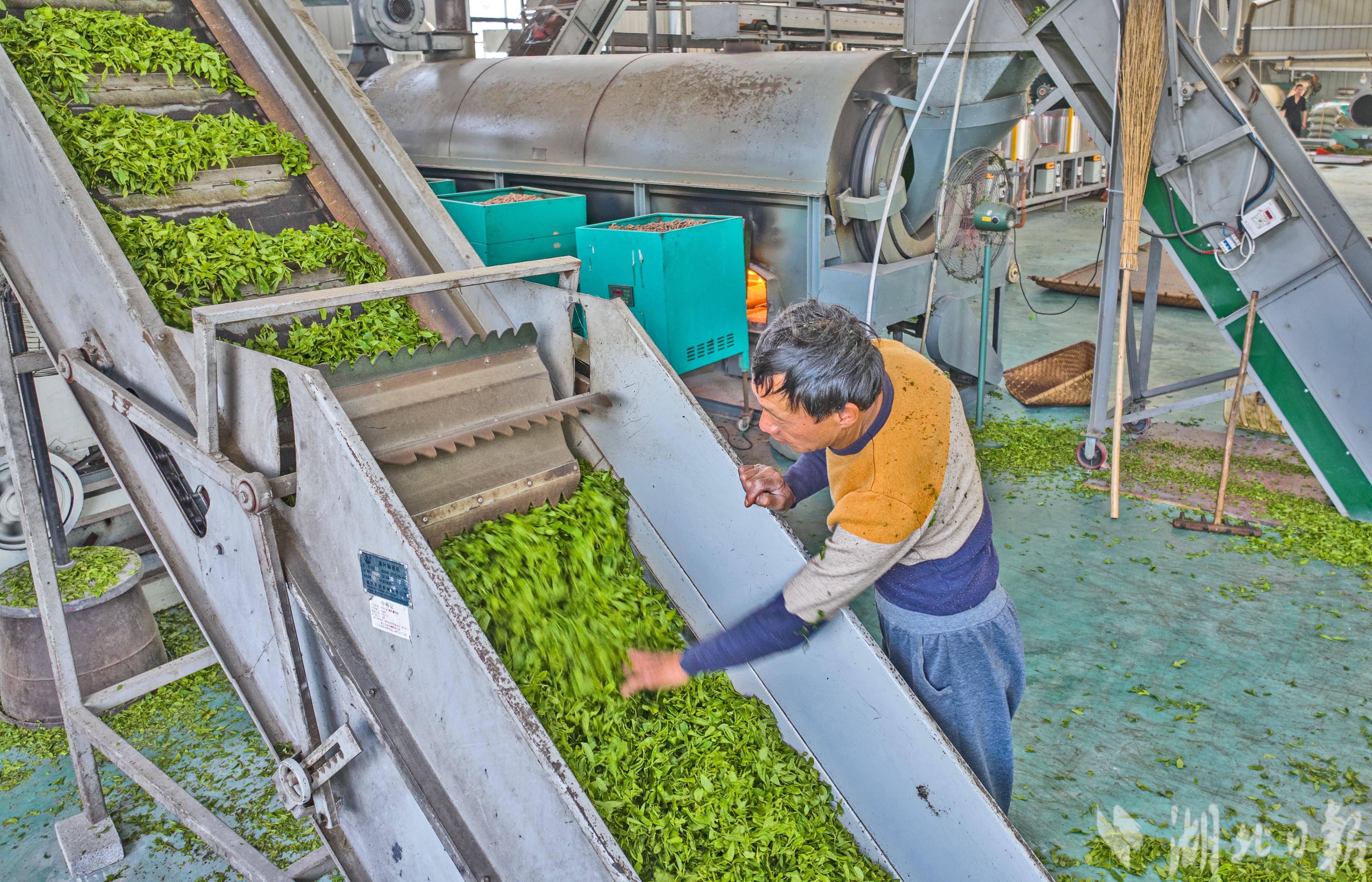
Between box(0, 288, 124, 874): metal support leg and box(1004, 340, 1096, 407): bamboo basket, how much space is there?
18.7 ft

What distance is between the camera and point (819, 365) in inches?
74.9

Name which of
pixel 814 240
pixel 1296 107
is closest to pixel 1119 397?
pixel 814 240

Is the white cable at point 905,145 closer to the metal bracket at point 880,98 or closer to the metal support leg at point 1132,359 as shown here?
the metal bracket at point 880,98

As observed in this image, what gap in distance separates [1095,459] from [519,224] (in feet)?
12.0

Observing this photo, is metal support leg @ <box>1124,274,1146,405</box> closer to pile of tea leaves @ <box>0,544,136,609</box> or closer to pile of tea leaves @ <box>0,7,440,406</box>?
pile of tea leaves @ <box>0,7,440,406</box>

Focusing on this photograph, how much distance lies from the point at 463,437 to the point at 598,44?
6.59 metres

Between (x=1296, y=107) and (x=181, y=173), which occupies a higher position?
(x=1296, y=107)

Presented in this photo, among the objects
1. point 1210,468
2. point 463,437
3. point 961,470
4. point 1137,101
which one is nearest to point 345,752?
point 463,437

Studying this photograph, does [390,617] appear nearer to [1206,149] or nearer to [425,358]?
[425,358]

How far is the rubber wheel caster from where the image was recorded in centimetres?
551

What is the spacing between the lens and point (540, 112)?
6445 mm

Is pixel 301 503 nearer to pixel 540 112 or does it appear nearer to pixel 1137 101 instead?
pixel 1137 101

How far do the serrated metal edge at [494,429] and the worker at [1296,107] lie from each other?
18.1 metres

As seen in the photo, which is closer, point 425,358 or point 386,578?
point 386,578
